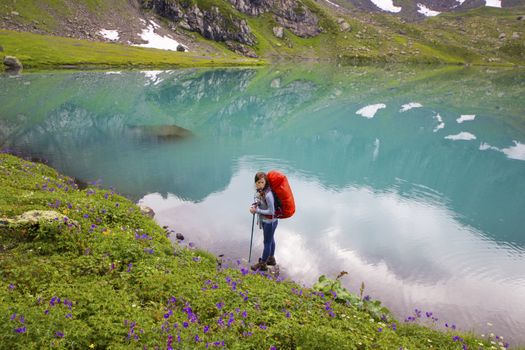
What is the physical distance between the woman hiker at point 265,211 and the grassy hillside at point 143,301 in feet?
6.50

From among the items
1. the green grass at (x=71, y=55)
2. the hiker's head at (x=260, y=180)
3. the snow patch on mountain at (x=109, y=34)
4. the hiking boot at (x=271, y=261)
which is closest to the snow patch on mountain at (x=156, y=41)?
the snow patch on mountain at (x=109, y=34)

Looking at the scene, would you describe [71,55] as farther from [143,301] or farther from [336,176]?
[143,301]

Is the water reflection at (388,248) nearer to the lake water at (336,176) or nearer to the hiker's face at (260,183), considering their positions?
the lake water at (336,176)

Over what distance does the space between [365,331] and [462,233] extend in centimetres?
1474

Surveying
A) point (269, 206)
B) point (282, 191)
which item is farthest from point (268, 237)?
point (282, 191)

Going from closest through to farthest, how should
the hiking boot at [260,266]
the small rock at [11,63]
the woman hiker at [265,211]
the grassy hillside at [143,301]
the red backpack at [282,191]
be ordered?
the grassy hillside at [143,301], the woman hiker at [265,211], the red backpack at [282,191], the hiking boot at [260,266], the small rock at [11,63]

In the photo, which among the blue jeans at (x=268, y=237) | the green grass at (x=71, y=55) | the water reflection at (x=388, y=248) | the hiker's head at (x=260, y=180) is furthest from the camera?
the green grass at (x=71, y=55)

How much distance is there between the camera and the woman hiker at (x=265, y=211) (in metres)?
12.9

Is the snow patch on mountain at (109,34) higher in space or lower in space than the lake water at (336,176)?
higher

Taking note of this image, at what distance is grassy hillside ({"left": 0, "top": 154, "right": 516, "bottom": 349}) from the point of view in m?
7.62

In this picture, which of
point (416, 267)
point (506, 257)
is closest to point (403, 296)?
point (416, 267)


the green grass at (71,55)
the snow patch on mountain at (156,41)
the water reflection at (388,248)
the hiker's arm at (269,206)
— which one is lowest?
the water reflection at (388,248)

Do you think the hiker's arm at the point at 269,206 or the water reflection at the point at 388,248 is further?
the water reflection at the point at 388,248

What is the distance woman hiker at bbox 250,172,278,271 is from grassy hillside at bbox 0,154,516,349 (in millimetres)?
1983
